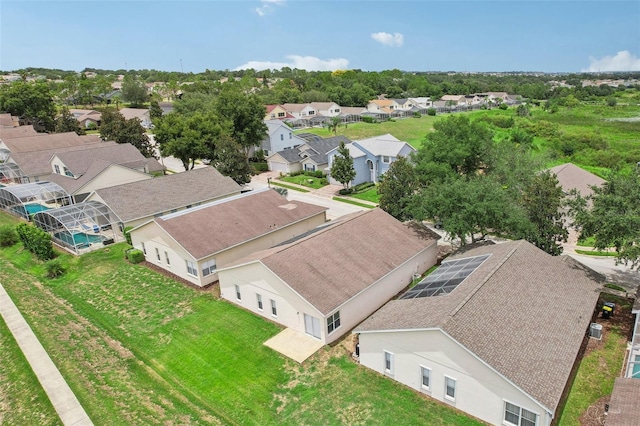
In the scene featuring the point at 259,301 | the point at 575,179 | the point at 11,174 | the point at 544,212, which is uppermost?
the point at 11,174

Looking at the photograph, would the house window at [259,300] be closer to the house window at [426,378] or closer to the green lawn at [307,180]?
the house window at [426,378]

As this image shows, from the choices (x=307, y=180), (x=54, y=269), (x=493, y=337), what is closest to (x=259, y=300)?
(x=493, y=337)

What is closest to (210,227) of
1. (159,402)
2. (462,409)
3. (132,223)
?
(132,223)

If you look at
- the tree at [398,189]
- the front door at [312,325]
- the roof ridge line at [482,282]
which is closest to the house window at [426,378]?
the roof ridge line at [482,282]

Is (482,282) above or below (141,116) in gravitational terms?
below

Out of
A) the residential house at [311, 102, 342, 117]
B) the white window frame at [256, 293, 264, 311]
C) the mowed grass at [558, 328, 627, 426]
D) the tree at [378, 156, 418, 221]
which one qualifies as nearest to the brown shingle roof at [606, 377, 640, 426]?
the mowed grass at [558, 328, 627, 426]

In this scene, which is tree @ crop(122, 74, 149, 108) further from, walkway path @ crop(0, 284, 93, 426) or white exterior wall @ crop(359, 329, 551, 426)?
white exterior wall @ crop(359, 329, 551, 426)

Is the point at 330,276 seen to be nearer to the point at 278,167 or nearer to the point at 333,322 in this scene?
the point at 333,322
